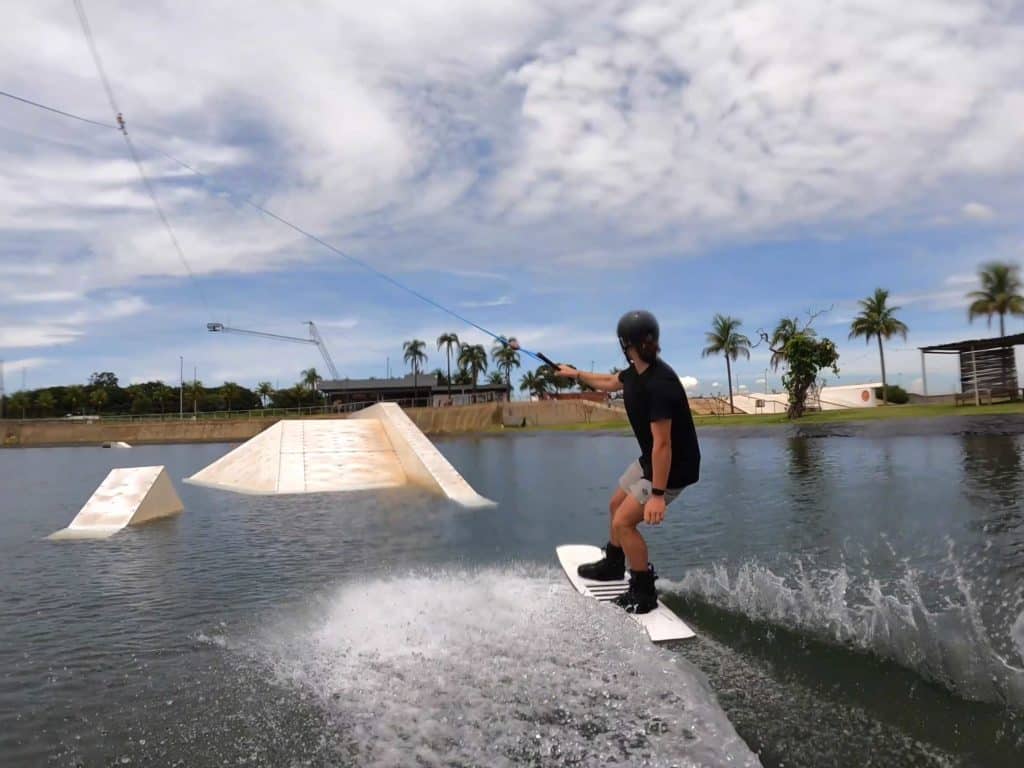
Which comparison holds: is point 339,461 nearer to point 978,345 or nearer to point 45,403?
point 978,345

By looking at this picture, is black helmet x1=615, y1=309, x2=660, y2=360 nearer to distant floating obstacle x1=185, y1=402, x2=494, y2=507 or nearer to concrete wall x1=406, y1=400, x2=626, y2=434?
distant floating obstacle x1=185, y1=402, x2=494, y2=507

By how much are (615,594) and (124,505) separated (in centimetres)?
1274

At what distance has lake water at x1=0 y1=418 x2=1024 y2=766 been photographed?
3939mm

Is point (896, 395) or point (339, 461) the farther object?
point (896, 395)

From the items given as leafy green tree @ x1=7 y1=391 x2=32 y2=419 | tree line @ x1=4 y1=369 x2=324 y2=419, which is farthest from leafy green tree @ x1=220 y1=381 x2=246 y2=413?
leafy green tree @ x1=7 y1=391 x2=32 y2=419

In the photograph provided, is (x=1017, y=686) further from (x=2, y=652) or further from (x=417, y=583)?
(x=2, y=652)

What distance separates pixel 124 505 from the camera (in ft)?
48.8

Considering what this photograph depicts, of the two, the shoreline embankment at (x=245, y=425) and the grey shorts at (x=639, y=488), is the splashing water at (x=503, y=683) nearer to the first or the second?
the grey shorts at (x=639, y=488)

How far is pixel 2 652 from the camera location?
251 inches

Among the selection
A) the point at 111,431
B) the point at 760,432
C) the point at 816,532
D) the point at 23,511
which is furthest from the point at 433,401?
the point at 816,532

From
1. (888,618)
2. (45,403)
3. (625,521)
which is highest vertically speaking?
(45,403)

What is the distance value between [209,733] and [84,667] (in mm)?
2267

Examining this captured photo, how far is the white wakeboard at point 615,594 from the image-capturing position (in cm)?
537

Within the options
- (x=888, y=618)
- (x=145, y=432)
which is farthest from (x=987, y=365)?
(x=145, y=432)
